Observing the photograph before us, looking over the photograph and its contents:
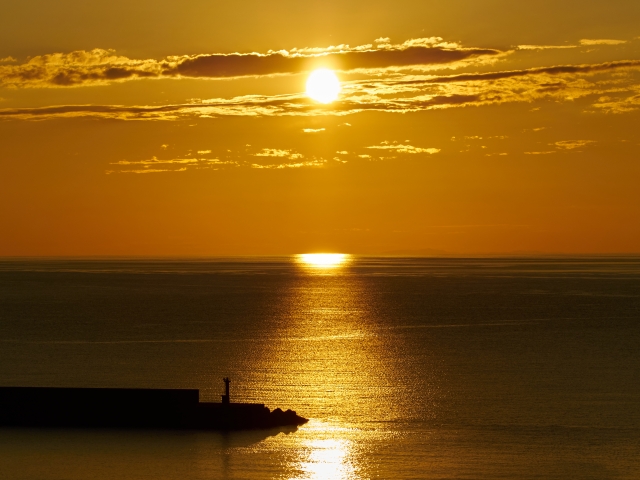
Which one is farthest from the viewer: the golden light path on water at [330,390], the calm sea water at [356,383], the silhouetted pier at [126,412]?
the silhouetted pier at [126,412]

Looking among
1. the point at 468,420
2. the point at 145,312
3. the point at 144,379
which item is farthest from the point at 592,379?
the point at 145,312

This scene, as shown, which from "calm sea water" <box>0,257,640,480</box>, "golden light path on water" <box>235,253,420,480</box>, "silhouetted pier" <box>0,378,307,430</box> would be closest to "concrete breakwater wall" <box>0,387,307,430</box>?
"silhouetted pier" <box>0,378,307,430</box>

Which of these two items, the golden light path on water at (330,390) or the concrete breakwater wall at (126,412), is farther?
the concrete breakwater wall at (126,412)

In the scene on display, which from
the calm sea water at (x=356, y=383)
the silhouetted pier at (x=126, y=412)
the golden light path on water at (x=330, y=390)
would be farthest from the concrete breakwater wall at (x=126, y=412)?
the golden light path on water at (x=330, y=390)

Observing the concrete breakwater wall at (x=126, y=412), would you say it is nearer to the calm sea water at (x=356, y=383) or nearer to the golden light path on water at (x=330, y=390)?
the calm sea water at (x=356, y=383)

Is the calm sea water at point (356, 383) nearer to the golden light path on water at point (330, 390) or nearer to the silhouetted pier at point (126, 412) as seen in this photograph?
the golden light path on water at point (330, 390)

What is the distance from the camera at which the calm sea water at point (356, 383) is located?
34.5 metres

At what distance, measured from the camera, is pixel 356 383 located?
169 ft

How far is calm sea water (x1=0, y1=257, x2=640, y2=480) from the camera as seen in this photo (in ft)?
113

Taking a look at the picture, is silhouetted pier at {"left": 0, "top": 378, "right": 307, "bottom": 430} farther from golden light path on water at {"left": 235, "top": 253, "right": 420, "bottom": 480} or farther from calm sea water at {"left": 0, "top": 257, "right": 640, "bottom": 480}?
golden light path on water at {"left": 235, "top": 253, "right": 420, "bottom": 480}

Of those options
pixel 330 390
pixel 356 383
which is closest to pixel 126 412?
pixel 330 390

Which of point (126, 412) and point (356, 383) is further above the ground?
point (356, 383)

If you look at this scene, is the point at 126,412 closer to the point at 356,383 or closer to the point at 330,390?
the point at 330,390

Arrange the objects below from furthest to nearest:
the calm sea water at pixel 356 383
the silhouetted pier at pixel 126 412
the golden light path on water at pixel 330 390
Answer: the silhouetted pier at pixel 126 412 < the golden light path on water at pixel 330 390 < the calm sea water at pixel 356 383
